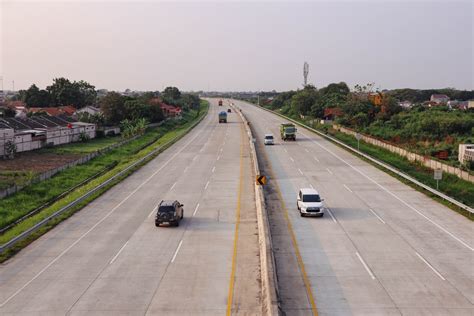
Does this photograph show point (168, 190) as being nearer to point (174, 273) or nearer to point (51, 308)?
point (174, 273)

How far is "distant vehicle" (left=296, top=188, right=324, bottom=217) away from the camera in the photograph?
3158cm

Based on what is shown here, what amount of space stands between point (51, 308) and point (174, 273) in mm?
5416

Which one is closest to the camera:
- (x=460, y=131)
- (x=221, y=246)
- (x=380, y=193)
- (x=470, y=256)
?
(x=470, y=256)

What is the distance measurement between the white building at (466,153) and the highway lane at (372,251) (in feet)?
35.6

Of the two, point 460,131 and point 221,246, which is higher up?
point 460,131

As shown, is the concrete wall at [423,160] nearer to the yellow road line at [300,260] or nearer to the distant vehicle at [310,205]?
the yellow road line at [300,260]

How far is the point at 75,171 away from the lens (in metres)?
53.0

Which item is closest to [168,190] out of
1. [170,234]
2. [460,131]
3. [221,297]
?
[170,234]

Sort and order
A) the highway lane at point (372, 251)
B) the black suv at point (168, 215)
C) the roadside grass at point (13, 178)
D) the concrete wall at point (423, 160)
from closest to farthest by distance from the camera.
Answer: the highway lane at point (372, 251) < the black suv at point (168, 215) < the roadside grass at point (13, 178) < the concrete wall at point (423, 160)

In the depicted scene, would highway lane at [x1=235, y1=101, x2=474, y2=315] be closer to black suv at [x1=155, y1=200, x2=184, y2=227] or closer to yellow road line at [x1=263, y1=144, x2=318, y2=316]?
yellow road line at [x1=263, y1=144, x2=318, y2=316]

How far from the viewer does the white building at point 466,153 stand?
50.0 metres

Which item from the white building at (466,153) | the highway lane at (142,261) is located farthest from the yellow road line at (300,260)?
the white building at (466,153)

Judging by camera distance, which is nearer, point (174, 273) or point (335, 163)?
point (174, 273)

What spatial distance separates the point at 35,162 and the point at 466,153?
48.7 m
